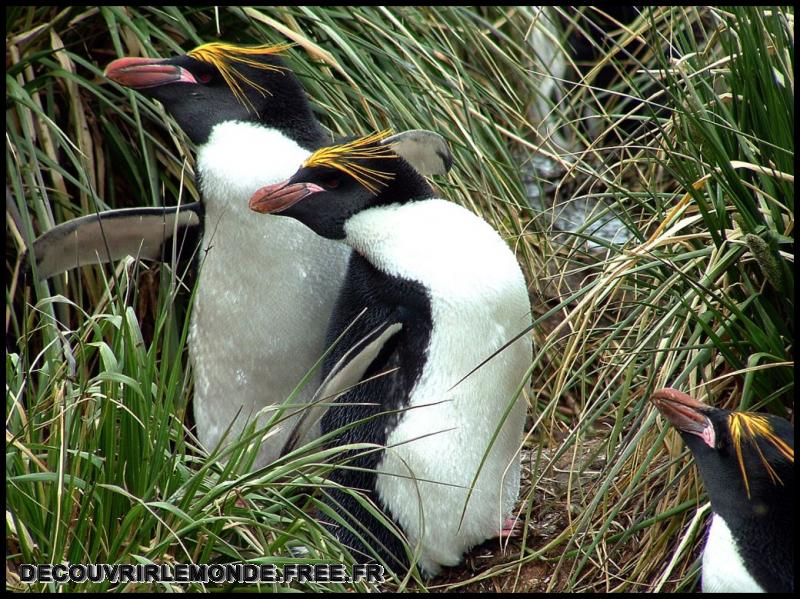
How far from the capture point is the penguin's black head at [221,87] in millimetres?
2293

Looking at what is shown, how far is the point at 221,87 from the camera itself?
7.61 feet

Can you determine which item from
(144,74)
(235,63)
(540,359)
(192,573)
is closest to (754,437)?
(540,359)

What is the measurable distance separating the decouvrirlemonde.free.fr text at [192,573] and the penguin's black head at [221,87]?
3.24ft

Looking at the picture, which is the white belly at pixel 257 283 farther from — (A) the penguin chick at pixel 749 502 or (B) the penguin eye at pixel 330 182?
(A) the penguin chick at pixel 749 502

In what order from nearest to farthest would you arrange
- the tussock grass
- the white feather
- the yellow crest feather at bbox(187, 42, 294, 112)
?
the tussock grass, the white feather, the yellow crest feather at bbox(187, 42, 294, 112)

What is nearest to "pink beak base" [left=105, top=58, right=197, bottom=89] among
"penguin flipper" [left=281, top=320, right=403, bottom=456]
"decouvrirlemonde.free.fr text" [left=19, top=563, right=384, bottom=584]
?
"penguin flipper" [left=281, top=320, right=403, bottom=456]

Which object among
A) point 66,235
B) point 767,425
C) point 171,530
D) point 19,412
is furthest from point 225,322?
point 767,425

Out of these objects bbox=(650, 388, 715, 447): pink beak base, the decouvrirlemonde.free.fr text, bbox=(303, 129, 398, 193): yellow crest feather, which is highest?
bbox=(303, 129, 398, 193): yellow crest feather

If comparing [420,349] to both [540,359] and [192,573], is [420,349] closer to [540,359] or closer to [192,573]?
[540,359]

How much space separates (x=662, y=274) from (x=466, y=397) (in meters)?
0.42

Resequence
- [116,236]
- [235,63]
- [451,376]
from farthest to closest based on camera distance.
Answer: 1. [116,236]
2. [235,63]
3. [451,376]

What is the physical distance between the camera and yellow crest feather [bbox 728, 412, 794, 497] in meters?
1.61

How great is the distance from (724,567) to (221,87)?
1392 mm

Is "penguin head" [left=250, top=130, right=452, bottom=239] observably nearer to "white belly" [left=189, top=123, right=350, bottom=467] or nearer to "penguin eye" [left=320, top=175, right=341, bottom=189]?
"penguin eye" [left=320, top=175, right=341, bottom=189]
